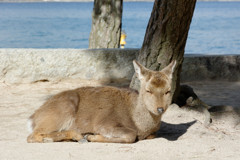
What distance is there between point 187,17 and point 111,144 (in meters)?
3.08

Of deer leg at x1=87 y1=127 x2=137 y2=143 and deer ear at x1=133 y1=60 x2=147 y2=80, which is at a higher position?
deer ear at x1=133 y1=60 x2=147 y2=80

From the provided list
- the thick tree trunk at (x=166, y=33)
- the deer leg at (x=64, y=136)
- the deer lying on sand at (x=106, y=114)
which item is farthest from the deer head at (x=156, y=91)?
the thick tree trunk at (x=166, y=33)

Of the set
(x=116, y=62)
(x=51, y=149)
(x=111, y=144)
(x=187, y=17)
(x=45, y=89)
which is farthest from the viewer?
(x=116, y=62)

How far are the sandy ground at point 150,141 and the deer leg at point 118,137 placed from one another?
10cm

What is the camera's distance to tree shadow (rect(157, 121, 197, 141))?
6.30 m

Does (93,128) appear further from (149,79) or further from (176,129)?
(176,129)

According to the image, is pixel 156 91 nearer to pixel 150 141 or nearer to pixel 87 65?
pixel 150 141

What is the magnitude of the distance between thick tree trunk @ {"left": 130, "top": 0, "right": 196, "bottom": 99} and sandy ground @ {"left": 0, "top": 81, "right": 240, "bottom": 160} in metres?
0.95

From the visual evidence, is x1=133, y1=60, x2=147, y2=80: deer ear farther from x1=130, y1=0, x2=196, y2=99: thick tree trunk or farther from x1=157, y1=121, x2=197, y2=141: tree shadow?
x1=130, y1=0, x2=196, y2=99: thick tree trunk

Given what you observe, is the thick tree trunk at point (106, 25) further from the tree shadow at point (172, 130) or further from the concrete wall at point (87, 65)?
the tree shadow at point (172, 130)

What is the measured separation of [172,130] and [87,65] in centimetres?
441

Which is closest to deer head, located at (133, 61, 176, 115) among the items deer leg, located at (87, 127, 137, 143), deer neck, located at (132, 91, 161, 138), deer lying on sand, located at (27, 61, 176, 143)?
deer lying on sand, located at (27, 61, 176, 143)

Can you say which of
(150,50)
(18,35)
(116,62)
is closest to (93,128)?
(150,50)

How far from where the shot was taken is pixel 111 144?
566 centimetres
